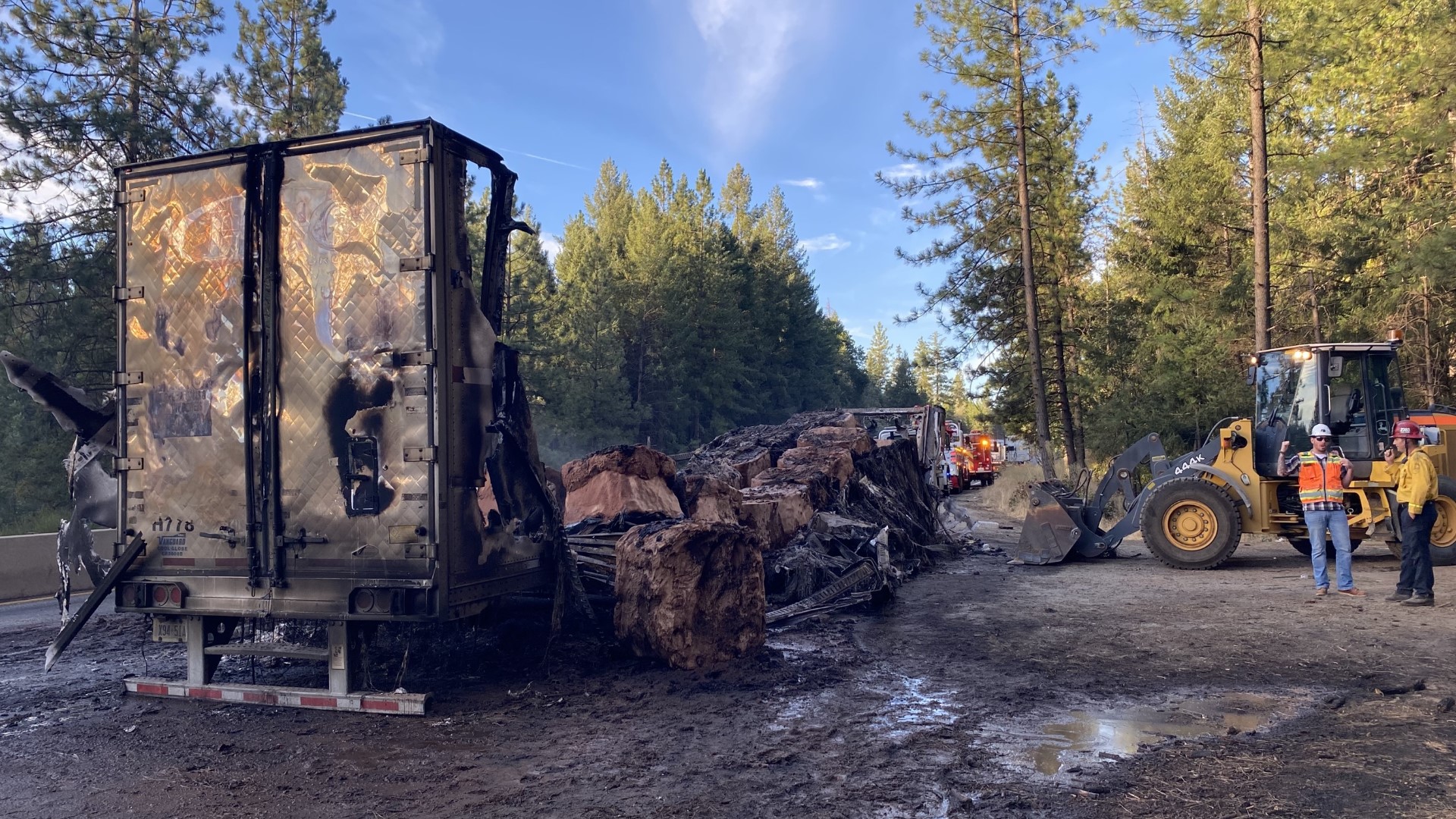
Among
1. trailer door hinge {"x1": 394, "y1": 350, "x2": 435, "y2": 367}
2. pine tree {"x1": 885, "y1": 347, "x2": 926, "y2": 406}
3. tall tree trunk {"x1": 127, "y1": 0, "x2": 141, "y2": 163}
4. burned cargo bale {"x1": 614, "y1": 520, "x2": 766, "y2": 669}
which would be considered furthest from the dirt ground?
pine tree {"x1": 885, "y1": 347, "x2": 926, "y2": 406}

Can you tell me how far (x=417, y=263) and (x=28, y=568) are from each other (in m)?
9.56

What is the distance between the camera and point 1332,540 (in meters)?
10.7

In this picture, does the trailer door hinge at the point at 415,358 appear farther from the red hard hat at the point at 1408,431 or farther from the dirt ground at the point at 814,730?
the red hard hat at the point at 1408,431

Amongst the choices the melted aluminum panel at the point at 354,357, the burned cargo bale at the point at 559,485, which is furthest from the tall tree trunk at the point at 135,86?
the melted aluminum panel at the point at 354,357

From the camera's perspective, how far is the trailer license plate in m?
6.49

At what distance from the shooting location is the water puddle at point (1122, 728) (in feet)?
17.3

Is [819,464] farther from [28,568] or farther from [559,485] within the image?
[28,568]

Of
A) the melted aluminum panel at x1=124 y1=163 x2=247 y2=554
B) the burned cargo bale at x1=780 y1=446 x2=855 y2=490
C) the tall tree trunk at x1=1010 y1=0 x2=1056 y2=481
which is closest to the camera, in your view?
the melted aluminum panel at x1=124 y1=163 x2=247 y2=554

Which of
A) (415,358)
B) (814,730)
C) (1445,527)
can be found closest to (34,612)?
→ (415,358)

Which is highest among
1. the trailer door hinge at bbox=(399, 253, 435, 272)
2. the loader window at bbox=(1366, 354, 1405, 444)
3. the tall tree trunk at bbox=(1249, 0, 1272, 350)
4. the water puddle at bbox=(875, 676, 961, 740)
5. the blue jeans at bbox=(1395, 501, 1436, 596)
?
the tall tree trunk at bbox=(1249, 0, 1272, 350)

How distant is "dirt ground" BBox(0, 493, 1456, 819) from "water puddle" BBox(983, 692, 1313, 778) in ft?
0.08

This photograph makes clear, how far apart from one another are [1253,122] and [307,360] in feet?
57.8

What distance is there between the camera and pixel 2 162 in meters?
17.2

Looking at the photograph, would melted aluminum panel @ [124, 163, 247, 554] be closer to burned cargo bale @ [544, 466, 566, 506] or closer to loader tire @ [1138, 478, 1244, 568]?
burned cargo bale @ [544, 466, 566, 506]
